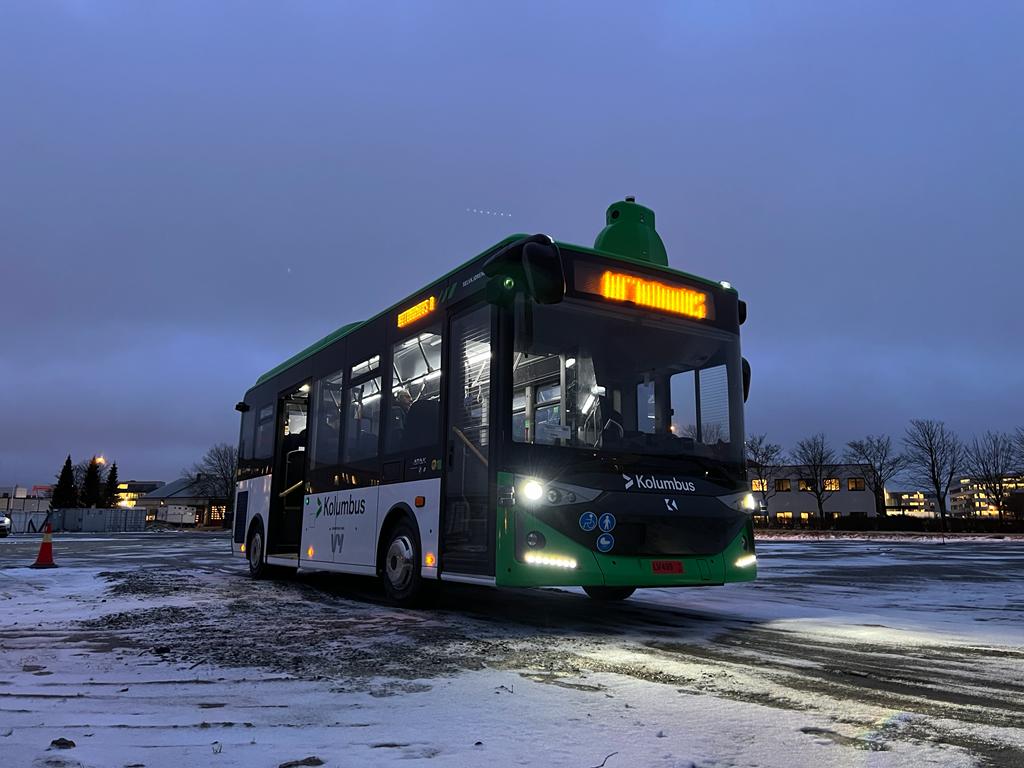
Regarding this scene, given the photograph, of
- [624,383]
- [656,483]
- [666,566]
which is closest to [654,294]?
[624,383]

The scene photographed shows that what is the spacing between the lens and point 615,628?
7.02 meters

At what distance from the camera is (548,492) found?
6477 millimetres

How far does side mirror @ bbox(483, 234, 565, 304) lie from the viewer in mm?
6578

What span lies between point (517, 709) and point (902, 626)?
5120 mm

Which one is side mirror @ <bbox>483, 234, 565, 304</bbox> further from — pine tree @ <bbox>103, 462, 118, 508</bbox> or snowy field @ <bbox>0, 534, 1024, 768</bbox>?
pine tree @ <bbox>103, 462, 118, 508</bbox>

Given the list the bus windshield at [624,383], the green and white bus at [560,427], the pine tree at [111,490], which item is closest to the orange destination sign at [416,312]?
the green and white bus at [560,427]

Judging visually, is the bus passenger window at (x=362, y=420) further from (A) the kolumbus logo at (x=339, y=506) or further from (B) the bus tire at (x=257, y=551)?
(B) the bus tire at (x=257, y=551)

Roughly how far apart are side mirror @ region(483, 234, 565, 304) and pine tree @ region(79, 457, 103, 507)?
106 meters

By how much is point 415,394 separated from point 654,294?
9.18ft

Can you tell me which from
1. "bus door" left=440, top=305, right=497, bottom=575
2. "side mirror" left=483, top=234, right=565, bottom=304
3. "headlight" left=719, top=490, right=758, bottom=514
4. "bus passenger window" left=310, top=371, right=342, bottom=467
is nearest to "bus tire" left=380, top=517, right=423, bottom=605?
"bus door" left=440, top=305, right=497, bottom=575

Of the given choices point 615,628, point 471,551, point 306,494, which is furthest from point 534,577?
point 306,494

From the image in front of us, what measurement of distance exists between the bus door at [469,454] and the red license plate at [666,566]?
4.88ft

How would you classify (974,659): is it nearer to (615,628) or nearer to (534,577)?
(615,628)

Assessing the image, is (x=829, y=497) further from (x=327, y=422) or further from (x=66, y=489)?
(x=66, y=489)
